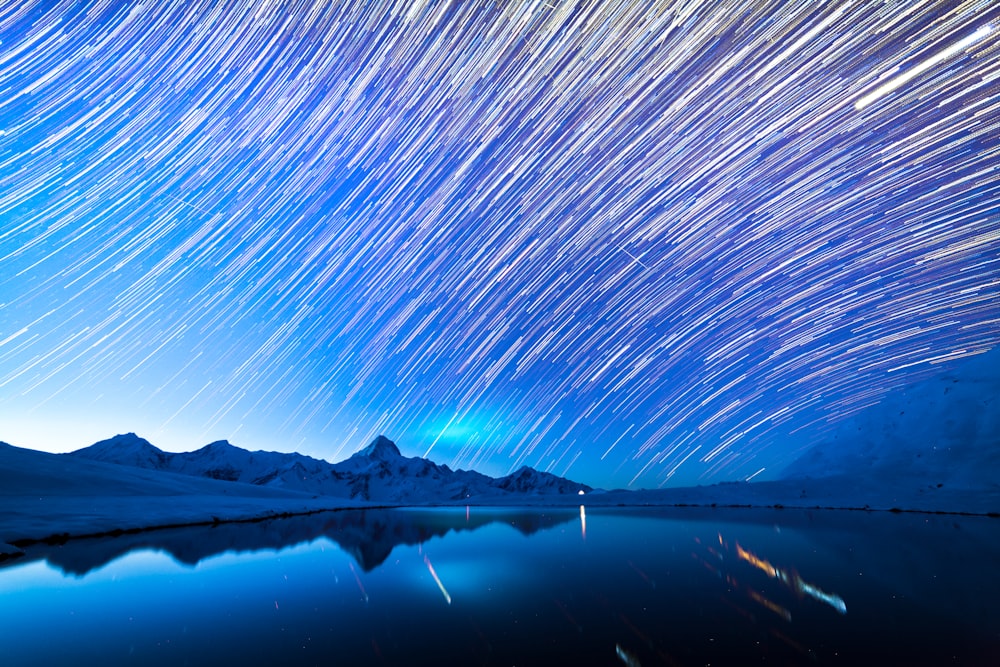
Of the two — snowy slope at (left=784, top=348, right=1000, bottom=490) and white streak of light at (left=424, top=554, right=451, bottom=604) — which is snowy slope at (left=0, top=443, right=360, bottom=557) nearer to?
white streak of light at (left=424, top=554, right=451, bottom=604)

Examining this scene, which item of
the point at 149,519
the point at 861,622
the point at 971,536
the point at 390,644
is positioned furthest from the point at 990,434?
the point at 149,519

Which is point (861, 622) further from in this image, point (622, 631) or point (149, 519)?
point (149, 519)

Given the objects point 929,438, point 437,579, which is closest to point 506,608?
point 437,579

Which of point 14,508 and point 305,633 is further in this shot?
point 14,508

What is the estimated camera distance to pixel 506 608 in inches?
301

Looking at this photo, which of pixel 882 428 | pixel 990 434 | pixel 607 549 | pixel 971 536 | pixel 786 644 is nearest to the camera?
pixel 786 644

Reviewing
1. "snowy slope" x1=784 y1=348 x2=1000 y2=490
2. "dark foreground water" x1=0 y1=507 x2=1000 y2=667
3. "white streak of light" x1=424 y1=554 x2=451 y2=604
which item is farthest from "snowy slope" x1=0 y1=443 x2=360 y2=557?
"snowy slope" x1=784 y1=348 x2=1000 y2=490

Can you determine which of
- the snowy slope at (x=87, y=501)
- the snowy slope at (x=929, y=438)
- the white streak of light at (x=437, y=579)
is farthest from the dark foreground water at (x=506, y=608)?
the snowy slope at (x=929, y=438)

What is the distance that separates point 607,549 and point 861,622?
9.86 metres

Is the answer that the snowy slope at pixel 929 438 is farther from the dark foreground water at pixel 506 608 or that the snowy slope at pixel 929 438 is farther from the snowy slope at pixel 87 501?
the snowy slope at pixel 87 501

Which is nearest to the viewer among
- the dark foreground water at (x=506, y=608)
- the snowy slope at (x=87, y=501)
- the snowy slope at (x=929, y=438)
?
the dark foreground water at (x=506, y=608)

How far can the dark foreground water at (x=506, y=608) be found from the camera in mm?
5434

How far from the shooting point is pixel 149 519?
2394cm

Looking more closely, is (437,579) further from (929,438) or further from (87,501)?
(929,438)
